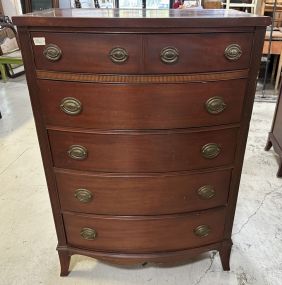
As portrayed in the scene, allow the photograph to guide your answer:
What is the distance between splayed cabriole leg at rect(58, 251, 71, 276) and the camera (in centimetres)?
130

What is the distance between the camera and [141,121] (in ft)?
3.13

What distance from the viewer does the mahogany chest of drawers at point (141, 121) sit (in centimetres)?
85

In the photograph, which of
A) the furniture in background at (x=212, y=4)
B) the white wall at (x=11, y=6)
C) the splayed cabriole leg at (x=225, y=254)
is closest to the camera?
the splayed cabriole leg at (x=225, y=254)

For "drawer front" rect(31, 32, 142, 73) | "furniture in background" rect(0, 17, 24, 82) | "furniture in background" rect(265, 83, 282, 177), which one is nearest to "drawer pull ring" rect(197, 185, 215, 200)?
"drawer front" rect(31, 32, 142, 73)

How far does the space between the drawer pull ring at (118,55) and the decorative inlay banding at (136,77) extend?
0.15 feet

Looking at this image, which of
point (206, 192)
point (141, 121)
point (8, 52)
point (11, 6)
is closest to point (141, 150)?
point (141, 121)

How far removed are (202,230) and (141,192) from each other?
337mm

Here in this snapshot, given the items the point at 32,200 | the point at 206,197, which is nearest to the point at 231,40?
the point at 206,197

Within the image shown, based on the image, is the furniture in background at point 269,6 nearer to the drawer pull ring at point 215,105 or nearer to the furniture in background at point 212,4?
the furniture in background at point 212,4

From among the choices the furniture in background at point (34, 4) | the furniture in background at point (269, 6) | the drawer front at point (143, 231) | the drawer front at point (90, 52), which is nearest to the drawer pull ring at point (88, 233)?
the drawer front at point (143, 231)

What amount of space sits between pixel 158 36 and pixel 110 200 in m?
0.61

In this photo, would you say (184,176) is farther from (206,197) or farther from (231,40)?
(231,40)

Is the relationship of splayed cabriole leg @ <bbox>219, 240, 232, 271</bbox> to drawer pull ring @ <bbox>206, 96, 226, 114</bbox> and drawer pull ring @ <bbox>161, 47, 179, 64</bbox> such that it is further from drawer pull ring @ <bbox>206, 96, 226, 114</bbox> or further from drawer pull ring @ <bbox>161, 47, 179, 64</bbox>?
drawer pull ring @ <bbox>161, 47, 179, 64</bbox>

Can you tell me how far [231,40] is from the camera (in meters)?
0.88
